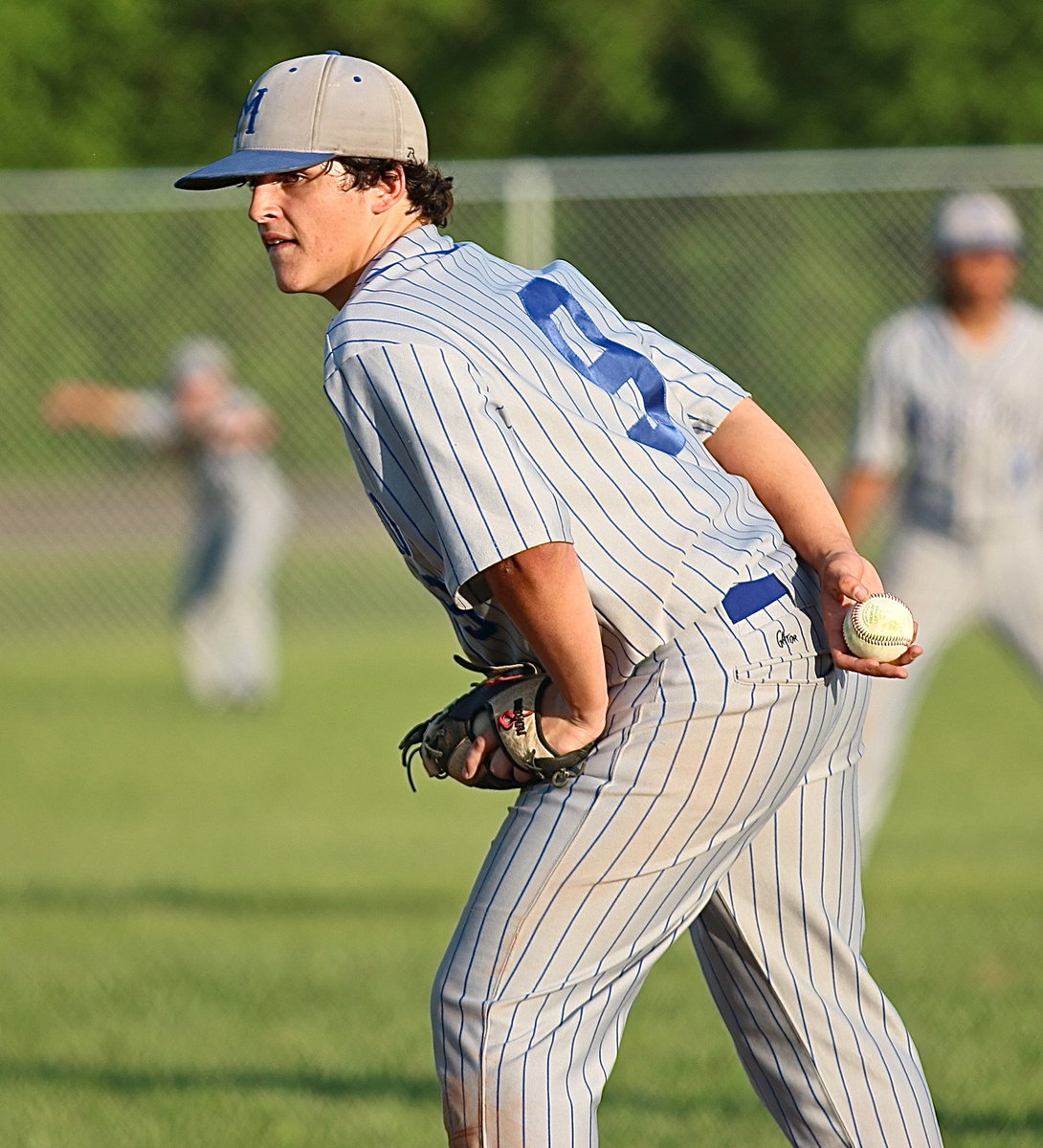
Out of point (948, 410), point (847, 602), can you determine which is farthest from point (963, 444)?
point (847, 602)

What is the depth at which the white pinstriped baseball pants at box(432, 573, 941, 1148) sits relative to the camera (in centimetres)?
295

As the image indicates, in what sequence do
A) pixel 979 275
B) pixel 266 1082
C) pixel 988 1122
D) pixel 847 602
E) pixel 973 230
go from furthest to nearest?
pixel 979 275
pixel 973 230
pixel 266 1082
pixel 988 1122
pixel 847 602

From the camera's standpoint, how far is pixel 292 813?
369 inches

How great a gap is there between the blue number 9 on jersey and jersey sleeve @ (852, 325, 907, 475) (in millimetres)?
4142

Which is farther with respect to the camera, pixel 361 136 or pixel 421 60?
pixel 421 60

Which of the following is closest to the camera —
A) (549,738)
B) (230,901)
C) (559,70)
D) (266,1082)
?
(549,738)

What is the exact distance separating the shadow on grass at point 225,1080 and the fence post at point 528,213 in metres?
8.96

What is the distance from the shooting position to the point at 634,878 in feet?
9.87

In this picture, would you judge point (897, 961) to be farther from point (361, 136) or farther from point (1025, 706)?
point (1025, 706)

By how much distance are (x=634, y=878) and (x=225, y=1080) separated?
239cm

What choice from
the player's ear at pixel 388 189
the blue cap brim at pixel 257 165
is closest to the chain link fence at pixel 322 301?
the player's ear at pixel 388 189

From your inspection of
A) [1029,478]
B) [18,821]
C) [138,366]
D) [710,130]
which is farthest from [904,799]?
[710,130]

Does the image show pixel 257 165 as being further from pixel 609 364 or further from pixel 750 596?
pixel 750 596

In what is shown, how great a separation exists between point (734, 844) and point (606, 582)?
0.48 metres
